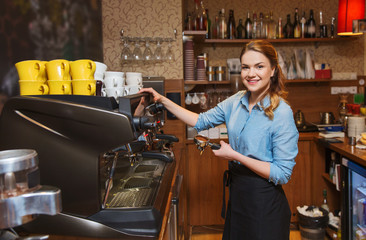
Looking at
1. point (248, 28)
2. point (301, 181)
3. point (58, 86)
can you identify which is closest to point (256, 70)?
point (58, 86)

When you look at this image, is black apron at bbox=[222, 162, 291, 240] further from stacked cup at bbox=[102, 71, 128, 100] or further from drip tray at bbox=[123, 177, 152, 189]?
stacked cup at bbox=[102, 71, 128, 100]

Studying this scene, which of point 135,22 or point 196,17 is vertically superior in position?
point 196,17

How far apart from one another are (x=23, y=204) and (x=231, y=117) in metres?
1.44

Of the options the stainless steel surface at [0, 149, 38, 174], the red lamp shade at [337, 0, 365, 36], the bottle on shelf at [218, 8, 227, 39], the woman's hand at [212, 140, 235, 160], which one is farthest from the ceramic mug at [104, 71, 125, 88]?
the red lamp shade at [337, 0, 365, 36]

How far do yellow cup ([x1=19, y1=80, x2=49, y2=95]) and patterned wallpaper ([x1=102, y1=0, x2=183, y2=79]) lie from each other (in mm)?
1971

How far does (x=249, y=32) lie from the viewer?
3721mm

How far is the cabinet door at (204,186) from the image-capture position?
11.2 ft

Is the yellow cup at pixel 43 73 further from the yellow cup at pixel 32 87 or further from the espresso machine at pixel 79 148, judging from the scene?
the espresso machine at pixel 79 148

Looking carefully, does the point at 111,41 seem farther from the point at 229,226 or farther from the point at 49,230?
the point at 49,230

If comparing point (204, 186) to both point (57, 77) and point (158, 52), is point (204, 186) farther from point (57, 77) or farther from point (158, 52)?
point (57, 77)

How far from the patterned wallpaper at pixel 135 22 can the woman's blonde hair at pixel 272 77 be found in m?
1.69

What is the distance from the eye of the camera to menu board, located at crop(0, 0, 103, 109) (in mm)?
1390

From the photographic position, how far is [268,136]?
1682mm

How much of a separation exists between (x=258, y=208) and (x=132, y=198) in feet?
2.51
